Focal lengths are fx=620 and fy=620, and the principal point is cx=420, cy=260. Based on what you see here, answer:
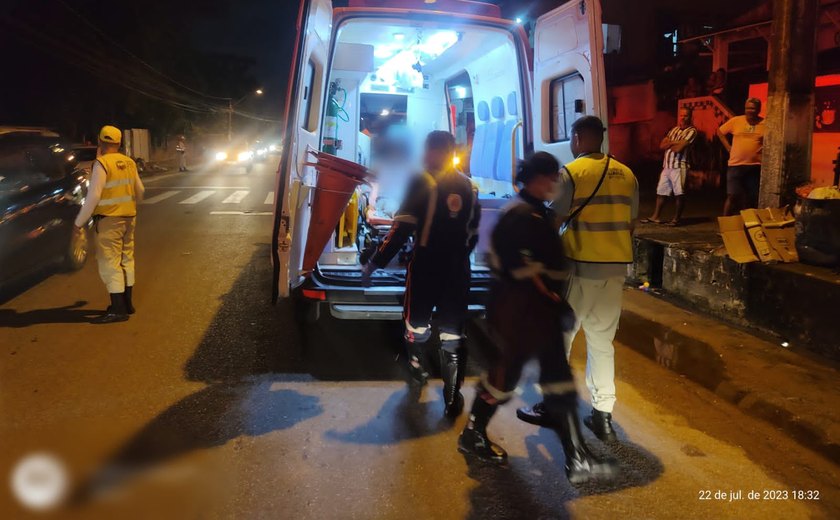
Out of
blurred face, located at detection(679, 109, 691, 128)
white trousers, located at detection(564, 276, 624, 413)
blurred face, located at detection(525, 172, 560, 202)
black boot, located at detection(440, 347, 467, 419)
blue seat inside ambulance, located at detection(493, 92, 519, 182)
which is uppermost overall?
blurred face, located at detection(679, 109, 691, 128)

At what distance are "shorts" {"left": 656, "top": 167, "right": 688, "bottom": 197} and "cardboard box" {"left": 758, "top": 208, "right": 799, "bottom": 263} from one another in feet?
7.18

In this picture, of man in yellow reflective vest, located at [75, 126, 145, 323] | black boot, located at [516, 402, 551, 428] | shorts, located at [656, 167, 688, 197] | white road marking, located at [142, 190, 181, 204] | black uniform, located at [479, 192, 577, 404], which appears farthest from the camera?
white road marking, located at [142, 190, 181, 204]

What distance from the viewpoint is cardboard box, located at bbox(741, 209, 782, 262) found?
18.5ft

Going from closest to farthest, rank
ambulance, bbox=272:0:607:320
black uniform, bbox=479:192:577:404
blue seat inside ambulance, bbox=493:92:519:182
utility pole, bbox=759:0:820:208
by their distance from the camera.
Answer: black uniform, bbox=479:192:577:404 < ambulance, bbox=272:0:607:320 < utility pole, bbox=759:0:820:208 < blue seat inside ambulance, bbox=493:92:519:182

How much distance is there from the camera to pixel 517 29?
561 cm

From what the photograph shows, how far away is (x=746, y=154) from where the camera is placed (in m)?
7.31

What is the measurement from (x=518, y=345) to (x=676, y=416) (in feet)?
5.42

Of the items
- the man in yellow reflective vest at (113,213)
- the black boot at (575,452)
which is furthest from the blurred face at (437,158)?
the man in yellow reflective vest at (113,213)

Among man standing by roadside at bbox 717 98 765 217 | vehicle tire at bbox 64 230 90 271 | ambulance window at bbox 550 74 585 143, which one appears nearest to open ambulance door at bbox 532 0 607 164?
ambulance window at bbox 550 74 585 143

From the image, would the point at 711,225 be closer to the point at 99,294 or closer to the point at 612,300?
the point at 612,300

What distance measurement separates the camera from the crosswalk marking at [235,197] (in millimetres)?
16391

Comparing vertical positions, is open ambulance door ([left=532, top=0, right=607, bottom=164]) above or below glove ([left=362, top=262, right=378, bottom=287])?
above

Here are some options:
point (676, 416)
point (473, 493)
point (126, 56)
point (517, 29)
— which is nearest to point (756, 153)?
point (517, 29)

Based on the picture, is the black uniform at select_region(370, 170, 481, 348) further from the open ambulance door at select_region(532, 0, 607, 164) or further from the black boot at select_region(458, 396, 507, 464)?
the open ambulance door at select_region(532, 0, 607, 164)
